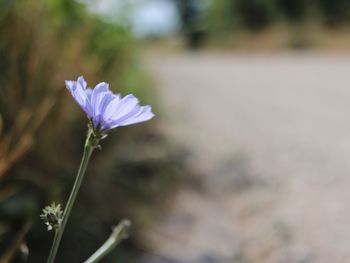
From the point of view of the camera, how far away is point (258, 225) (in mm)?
2680

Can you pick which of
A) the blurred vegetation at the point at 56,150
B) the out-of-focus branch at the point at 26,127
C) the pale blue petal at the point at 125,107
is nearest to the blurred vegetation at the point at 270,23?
the blurred vegetation at the point at 56,150

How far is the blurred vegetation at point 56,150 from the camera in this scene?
2.22 metres

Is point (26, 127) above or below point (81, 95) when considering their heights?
above

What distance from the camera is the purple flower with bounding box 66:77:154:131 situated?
81cm

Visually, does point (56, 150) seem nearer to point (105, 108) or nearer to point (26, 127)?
point (26, 127)

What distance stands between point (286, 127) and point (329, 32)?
11.9m

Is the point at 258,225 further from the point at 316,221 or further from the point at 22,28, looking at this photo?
the point at 22,28

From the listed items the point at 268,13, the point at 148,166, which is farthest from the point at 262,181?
the point at 268,13

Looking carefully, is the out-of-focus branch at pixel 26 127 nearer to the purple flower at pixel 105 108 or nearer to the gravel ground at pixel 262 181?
the gravel ground at pixel 262 181

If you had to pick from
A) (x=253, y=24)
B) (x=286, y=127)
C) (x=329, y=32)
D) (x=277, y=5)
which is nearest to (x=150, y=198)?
(x=286, y=127)

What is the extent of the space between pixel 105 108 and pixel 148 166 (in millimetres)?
2395

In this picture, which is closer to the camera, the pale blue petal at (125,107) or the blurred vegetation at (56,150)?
the pale blue petal at (125,107)

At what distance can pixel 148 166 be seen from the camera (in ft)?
10.6

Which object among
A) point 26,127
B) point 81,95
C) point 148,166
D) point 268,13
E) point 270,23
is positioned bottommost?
point 81,95
